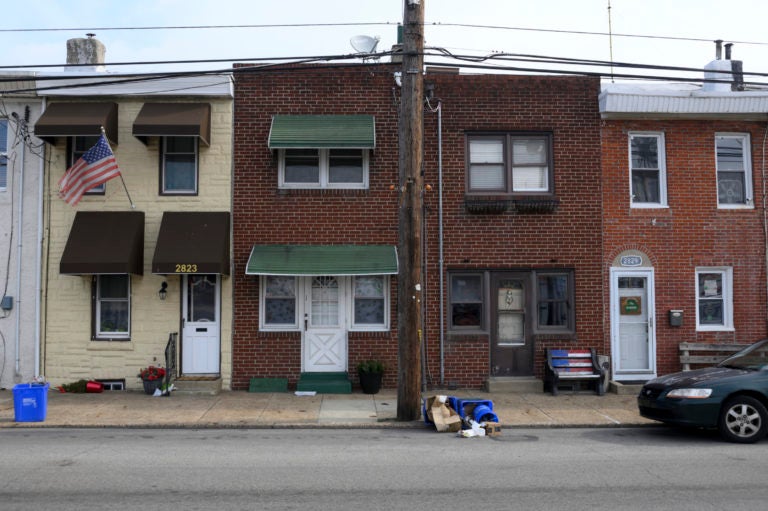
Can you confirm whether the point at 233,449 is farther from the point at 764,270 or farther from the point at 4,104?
the point at 764,270

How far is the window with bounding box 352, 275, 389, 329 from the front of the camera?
48.7ft

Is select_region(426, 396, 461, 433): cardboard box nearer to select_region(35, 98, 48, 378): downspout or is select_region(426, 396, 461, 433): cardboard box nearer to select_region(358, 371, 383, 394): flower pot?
select_region(358, 371, 383, 394): flower pot

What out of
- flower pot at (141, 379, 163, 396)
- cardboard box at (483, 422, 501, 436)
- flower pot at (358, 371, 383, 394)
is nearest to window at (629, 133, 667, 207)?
flower pot at (358, 371, 383, 394)

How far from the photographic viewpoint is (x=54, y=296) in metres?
14.5

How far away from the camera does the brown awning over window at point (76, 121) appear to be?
13.7 m

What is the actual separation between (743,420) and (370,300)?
755 cm

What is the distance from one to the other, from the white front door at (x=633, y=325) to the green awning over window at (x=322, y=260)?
4946 mm

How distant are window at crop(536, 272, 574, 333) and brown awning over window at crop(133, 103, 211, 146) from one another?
765cm

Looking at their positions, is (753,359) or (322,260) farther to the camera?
(322,260)

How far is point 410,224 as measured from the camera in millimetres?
11539

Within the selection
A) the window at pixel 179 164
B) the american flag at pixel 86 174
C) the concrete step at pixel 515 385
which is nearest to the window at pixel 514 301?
the concrete step at pixel 515 385

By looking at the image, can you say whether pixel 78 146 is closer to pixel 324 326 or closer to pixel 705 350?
pixel 324 326

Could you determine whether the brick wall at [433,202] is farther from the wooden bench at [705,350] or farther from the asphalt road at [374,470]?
the asphalt road at [374,470]

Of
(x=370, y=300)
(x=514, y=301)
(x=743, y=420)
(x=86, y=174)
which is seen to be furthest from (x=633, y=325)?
(x=86, y=174)
